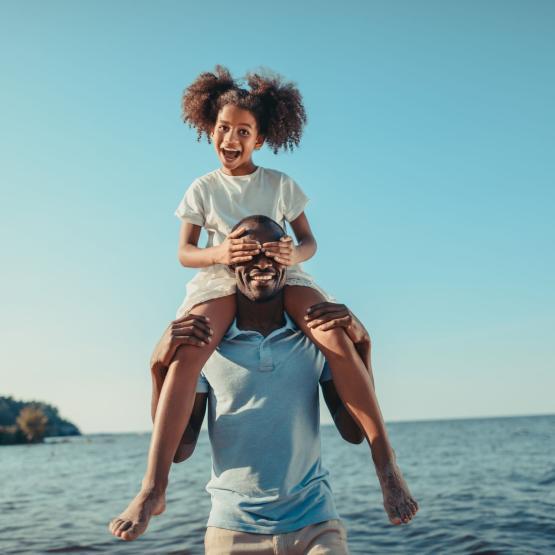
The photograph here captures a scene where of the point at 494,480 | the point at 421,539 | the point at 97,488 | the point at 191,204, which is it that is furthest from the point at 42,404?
the point at 191,204

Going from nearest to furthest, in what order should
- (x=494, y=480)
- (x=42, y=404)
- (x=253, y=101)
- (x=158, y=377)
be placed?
(x=158, y=377) < (x=253, y=101) < (x=494, y=480) < (x=42, y=404)

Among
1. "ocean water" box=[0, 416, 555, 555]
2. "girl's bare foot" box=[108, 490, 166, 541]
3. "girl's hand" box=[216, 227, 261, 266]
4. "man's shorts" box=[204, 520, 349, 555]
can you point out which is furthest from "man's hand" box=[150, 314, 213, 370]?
"ocean water" box=[0, 416, 555, 555]

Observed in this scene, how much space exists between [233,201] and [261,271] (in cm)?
65

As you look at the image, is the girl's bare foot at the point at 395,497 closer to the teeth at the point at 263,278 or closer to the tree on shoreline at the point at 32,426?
the teeth at the point at 263,278

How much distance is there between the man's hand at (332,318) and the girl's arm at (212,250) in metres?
0.40

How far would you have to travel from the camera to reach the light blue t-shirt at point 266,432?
9.84 feet

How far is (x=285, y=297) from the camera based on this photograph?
332cm

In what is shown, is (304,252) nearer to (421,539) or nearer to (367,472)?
(421,539)

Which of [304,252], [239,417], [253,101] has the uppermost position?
[253,101]

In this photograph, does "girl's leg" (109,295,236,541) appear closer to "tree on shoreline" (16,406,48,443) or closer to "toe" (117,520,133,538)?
"toe" (117,520,133,538)

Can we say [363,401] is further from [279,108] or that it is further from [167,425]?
[279,108]

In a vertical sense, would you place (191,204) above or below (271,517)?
above

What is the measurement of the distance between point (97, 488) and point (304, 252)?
684 inches

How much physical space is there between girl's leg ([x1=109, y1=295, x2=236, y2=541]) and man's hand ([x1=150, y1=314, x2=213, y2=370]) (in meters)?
0.04
